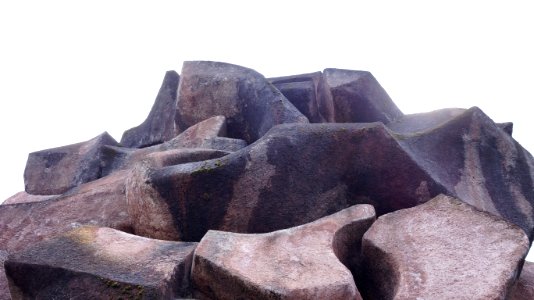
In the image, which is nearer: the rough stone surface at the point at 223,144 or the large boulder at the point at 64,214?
the large boulder at the point at 64,214

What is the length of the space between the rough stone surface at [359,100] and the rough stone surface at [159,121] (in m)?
1.74

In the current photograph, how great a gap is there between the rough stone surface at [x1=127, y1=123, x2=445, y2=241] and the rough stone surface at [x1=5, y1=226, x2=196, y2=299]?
14.8 inches

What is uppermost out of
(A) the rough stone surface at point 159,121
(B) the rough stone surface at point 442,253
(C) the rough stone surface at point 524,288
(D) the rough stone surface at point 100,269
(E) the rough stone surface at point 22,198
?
(A) the rough stone surface at point 159,121

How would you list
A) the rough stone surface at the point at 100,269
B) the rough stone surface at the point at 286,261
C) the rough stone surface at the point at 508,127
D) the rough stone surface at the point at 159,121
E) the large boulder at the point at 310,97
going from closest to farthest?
the rough stone surface at the point at 286,261 → the rough stone surface at the point at 100,269 → the rough stone surface at the point at 508,127 → the large boulder at the point at 310,97 → the rough stone surface at the point at 159,121

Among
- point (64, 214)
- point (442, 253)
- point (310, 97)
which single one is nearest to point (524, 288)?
point (442, 253)

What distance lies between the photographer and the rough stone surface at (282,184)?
4.13m

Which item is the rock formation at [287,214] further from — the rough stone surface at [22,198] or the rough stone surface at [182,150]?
the rough stone surface at [22,198]

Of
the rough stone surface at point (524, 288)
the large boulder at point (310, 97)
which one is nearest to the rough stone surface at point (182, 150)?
the large boulder at point (310, 97)

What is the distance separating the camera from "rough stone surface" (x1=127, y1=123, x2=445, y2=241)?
4129 millimetres

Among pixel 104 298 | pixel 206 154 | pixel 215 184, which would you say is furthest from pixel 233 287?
pixel 206 154

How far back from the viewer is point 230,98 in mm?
5977

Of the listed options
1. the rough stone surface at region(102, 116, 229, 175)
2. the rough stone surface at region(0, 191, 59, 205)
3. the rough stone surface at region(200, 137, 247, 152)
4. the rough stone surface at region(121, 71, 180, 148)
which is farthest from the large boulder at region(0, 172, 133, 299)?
the rough stone surface at region(121, 71, 180, 148)

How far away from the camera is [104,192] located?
199 inches

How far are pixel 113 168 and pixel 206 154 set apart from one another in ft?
4.79
